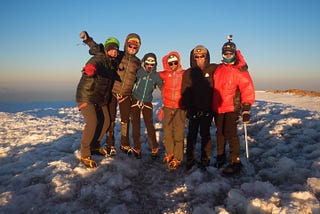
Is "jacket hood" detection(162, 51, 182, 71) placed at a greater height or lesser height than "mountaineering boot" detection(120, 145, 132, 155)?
greater

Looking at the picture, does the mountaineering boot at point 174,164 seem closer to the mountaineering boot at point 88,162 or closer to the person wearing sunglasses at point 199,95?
the person wearing sunglasses at point 199,95

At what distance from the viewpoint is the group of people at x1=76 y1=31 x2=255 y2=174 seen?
19.2 feet

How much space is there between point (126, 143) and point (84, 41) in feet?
9.28

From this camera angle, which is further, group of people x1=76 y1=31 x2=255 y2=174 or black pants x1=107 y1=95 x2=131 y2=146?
black pants x1=107 y1=95 x2=131 y2=146

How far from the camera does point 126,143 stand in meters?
7.23

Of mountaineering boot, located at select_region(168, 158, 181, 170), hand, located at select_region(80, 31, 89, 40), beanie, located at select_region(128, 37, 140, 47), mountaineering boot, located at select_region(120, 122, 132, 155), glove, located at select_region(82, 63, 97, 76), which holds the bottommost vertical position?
mountaineering boot, located at select_region(168, 158, 181, 170)

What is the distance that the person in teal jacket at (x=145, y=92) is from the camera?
6605 millimetres

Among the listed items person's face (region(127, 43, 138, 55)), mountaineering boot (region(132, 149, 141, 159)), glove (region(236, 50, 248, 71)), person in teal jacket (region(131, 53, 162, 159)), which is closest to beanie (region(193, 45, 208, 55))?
glove (region(236, 50, 248, 71))

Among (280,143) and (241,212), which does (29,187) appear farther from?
(280,143)

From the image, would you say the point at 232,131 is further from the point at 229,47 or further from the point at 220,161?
the point at 229,47

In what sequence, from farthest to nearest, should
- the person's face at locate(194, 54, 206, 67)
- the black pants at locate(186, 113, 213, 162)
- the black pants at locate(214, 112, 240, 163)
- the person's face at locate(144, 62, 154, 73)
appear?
1. the person's face at locate(144, 62, 154, 73)
2. the black pants at locate(186, 113, 213, 162)
3. the person's face at locate(194, 54, 206, 67)
4. the black pants at locate(214, 112, 240, 163)

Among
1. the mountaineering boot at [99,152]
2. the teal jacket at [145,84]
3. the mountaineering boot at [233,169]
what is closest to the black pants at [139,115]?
the teal jacket at [145,84]

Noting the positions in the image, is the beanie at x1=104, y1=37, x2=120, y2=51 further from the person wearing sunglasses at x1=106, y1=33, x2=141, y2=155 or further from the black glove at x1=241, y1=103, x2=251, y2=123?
the black glove at x1=241, y1=103, x2=251, y2=123

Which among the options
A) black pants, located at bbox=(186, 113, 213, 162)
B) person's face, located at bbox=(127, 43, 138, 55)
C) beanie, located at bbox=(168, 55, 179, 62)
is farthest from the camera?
person's face, located at bbox=(127, 43, 138, 55)
